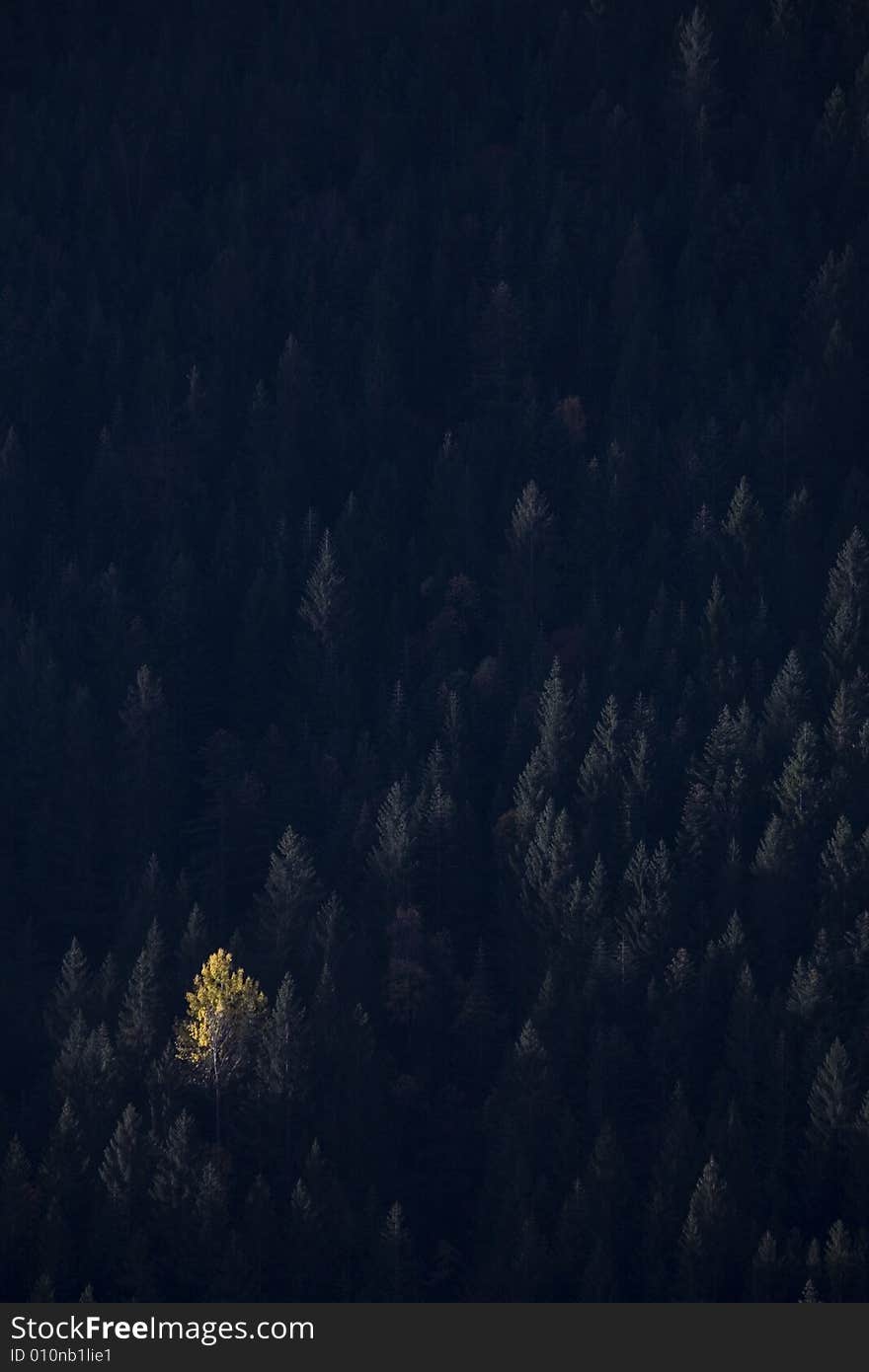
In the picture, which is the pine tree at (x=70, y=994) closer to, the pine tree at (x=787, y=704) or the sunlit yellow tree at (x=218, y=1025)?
Result: the sunlit yellow tree at (x=218, y=1025)

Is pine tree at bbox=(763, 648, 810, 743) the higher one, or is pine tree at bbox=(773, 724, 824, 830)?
pine tree at bbox=(763, 648, 810, 743)

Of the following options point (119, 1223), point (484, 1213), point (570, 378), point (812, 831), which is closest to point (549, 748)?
point (812, 831)

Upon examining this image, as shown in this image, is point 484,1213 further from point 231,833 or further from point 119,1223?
point 231,833

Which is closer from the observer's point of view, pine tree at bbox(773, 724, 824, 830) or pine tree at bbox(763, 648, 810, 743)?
pine tree at bbox(773, 724, 824, 830)

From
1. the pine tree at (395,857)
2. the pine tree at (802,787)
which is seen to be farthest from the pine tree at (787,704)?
the pine tree at (395,857)

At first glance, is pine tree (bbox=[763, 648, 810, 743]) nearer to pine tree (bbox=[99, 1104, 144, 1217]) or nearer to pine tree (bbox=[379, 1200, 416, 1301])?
pine tree (bbox=[379, 1200, 416, 1301])

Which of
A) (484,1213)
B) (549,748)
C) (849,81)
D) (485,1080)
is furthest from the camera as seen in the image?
(849,81)

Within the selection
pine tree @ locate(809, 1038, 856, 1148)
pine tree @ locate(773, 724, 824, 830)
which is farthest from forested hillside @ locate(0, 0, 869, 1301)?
pine tree @ locate(773, 724, 824, 830)
